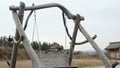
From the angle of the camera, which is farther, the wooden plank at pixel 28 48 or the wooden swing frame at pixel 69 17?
the wooden swing frame at pixel 69 17

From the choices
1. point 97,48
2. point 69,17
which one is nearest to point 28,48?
point 97,48

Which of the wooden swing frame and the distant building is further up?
the wooden swing frame

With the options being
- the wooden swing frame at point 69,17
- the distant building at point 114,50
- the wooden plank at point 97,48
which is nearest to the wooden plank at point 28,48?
the wooden swing frame at point 69,17

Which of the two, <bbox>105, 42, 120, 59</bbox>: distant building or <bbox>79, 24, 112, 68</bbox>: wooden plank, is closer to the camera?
<bbox>79, 24, 112, 68</bbox>: wooden plank

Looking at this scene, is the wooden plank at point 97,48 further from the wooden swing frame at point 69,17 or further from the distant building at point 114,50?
the distant building at point 114,50

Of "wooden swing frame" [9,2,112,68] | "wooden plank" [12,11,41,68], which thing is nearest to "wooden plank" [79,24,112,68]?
"wooden swing frame" [9,2,112,68]

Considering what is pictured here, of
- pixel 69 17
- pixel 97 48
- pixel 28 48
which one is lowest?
pixel 97 48

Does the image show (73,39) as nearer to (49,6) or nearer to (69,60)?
(69,60)

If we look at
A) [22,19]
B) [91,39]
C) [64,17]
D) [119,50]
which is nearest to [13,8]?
[22,19]

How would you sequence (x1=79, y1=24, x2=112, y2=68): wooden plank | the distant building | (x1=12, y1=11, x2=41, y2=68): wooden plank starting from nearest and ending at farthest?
(x1=12, y1=11, x2=41, y2=68): wooden plank
(x1=79, y1=24, x2=112, y2=68): wooden plank
the distant building

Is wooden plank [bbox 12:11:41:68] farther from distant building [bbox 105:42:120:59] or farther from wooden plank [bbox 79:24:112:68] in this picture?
distant building [bbox 105:42:120:59]

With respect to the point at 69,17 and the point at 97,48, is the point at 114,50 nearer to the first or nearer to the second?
the point at 69,17

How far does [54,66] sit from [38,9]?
1.14 metres

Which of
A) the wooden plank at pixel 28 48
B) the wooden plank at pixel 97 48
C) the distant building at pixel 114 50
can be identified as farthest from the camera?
the distant building at pixel 114 50
